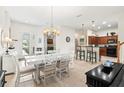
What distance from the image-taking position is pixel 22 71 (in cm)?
274

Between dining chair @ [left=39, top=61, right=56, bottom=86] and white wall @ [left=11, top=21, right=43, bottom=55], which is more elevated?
white wall @ [left=11, top=21, right=43, bottom=55]

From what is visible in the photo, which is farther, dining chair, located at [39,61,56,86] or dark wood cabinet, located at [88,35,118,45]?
dark wood cabinet, located at [88,35,118,45]

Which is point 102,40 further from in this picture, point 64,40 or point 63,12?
point 63,12

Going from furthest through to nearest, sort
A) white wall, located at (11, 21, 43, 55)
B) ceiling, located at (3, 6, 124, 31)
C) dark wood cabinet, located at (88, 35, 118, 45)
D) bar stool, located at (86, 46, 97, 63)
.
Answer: dark wood cabinet, located at (88, 35, 118, 45) < bar stool, located at (86, 46, 97, 63) < white wall, located at (11, 21, 43, 55) < ceiling, located at (3, 6, 124, 31)

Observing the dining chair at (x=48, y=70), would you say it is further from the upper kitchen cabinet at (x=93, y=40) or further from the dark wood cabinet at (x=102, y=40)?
the dark wood cabinet at (x=102, y=40)

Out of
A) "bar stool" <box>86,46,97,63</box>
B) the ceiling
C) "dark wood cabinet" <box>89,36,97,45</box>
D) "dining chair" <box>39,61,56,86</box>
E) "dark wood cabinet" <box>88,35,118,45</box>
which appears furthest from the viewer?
"dark wood cabinet" <box>89,36,97,45</box>

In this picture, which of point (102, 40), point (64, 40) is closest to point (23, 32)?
point (64, 40)

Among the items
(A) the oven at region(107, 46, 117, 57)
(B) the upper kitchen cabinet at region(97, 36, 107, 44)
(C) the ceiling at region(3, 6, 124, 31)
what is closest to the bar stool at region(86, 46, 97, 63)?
(C) the ceiling at region(3, 6, 124, 31)

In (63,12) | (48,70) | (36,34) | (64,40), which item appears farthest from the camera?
(64,40)

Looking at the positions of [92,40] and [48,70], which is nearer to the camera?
[48,70]

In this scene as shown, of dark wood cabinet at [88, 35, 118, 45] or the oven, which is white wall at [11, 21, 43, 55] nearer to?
dark wood cabinet at [88, 35, 118, 45]
